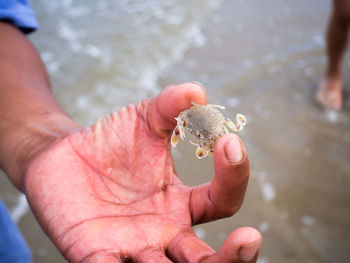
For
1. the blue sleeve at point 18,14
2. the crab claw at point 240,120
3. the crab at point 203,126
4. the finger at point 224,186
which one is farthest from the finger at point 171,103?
the blue sleeve at point 18,14

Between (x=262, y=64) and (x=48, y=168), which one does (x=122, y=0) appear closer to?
(x=262, y=64)

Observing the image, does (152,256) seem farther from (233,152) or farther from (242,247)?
(233,152)

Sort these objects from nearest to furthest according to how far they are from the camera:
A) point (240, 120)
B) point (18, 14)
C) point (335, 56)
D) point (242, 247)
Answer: point (242, 247), point (240, 120), point (18, 14), point (335, 56)

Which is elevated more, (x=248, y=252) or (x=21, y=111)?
(x=21, y=111)

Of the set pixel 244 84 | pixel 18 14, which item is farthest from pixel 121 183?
pixel 244 84

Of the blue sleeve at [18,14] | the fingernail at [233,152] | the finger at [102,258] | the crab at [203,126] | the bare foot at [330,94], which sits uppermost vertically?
the blue sleeve at [18,14]

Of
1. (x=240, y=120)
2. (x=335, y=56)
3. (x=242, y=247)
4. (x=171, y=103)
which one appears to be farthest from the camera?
(x=335, y=56)

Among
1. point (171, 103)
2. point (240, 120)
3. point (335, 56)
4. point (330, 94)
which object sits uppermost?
point (171, 103)

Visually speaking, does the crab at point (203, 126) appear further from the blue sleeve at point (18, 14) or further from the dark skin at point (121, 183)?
the blue sleeve at point (18, 14)
